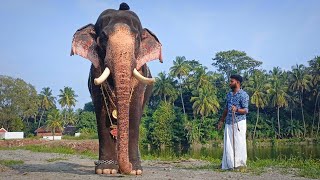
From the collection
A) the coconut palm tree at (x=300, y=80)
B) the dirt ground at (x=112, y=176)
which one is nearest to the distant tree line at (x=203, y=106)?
the coconut palm tree at (x=300, y=80)

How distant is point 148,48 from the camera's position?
7012 mm

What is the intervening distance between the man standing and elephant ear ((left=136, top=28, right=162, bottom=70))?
2.22 m

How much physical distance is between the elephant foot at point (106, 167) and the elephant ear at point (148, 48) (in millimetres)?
1954

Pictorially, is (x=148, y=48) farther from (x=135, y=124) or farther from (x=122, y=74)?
(x=135, y=124)

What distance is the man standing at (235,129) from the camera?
27.0 feet

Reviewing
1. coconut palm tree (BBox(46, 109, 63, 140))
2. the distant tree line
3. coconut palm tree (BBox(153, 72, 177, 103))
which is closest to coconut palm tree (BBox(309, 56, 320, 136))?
the distant tree line

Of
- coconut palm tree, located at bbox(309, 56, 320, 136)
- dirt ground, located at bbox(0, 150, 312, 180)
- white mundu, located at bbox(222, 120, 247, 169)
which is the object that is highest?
coconut palm tree, located at bbox(309, 56, 320, 136)

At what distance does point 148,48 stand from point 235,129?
9.05ft

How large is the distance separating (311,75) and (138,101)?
62866 millimetres

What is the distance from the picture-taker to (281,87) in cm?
6316

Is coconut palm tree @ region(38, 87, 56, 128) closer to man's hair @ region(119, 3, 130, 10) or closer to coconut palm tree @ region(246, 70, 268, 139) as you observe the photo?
coconut palm tree @ region(246, 70, 268, 139)

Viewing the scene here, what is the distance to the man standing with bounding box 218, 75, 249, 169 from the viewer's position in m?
8.22

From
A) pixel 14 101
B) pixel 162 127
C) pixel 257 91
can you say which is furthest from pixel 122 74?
pixel 14 101

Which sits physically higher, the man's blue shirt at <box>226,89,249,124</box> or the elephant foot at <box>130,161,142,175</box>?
the man's blue shirt at <box>226,89,249,124</box>
